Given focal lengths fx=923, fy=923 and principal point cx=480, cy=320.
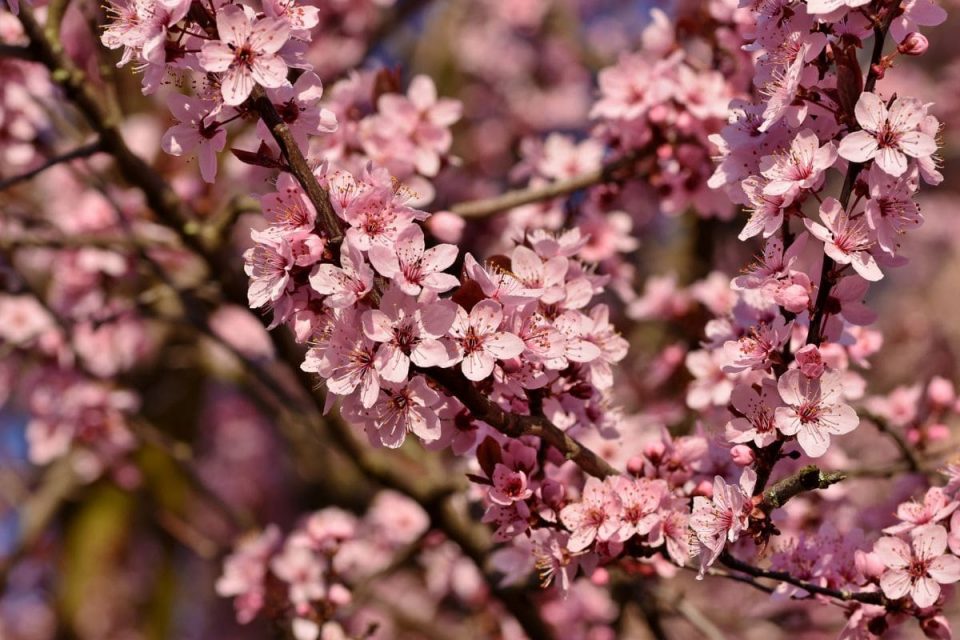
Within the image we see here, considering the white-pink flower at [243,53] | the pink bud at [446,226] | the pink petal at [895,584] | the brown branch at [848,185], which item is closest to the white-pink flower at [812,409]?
the brown branch at [848,185]

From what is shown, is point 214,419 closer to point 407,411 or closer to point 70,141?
point 70,141

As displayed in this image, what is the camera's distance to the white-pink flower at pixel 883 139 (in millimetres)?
1892

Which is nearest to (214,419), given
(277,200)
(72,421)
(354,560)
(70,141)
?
(72,421)

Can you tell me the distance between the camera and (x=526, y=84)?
7410 mm

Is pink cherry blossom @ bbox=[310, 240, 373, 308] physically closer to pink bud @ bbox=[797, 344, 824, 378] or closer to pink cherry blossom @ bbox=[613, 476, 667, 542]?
pink cherry blossom @ bbox=[613, 476, 667, 542]

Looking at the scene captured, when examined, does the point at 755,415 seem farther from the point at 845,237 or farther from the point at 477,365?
the point at 477,365

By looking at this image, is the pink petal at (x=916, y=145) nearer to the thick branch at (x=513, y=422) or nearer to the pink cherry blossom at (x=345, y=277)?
the thick branch at (x=513, y=422)

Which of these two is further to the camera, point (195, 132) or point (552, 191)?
point (552, 191)

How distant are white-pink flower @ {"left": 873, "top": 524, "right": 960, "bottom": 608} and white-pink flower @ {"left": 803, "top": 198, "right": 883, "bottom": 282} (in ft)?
1.96

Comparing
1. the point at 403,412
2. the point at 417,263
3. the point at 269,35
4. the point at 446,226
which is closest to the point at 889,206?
the point at 417,263

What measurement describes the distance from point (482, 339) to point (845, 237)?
798 mm

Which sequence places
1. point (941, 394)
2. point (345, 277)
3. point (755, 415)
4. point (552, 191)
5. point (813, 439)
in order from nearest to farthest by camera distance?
1. point (345, 277)
2. point (813, 439)
3. point (755, 415)
4. point (941, 394)
5. point (552, 191)

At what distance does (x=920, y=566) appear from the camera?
2037 millimetres

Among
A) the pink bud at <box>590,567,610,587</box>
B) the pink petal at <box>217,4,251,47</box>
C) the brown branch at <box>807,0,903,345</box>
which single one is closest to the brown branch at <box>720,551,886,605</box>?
the pink bud at <box>590,567,610,587</box>
